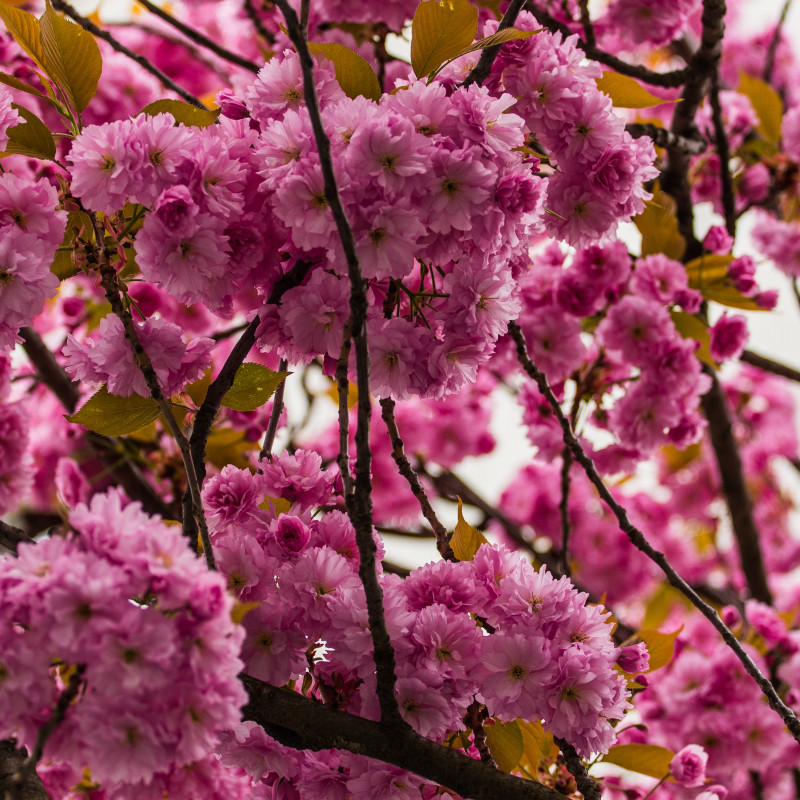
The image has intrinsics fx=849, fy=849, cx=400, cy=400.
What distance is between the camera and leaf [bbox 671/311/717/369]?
237 cm

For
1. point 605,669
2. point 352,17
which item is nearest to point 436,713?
point 605,669

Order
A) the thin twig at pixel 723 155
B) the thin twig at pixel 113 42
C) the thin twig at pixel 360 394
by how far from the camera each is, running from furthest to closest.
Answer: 1. the thin twig at pixel 723 155
2. the thin twig at pixel 113 42
3. the thin twig at pixel 360 394

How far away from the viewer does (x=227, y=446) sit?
245cm

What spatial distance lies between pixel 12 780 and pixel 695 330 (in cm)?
194

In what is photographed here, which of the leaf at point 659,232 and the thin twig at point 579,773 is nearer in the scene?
the thin twig at point 579,773

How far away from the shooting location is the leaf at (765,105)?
303 cm

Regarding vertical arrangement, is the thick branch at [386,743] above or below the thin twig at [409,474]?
below

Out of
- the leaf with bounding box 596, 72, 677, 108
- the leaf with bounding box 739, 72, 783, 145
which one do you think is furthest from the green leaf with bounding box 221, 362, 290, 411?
the leaf with bounding box 739, 72, 783, 145

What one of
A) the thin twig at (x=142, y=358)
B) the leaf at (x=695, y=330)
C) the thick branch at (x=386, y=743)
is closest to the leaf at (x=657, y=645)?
the thick branch at (x=386, y=743)

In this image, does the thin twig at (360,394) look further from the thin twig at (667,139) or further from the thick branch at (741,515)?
A: the thick branch at (741,515)

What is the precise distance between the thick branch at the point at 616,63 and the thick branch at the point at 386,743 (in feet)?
5.67

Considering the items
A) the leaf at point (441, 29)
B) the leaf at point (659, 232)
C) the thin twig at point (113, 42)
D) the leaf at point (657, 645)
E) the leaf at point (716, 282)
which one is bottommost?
the leaf at point (657, 645)

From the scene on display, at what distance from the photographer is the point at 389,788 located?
49.5 inches

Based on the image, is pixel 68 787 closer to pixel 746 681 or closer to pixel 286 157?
pixel 286 157
